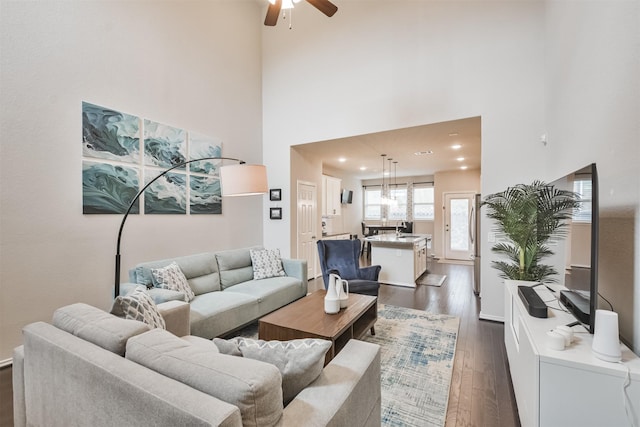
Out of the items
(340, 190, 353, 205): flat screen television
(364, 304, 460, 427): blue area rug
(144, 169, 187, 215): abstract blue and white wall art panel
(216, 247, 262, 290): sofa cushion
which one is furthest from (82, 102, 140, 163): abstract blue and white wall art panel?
(340, 190, 353, 205): flat screen television

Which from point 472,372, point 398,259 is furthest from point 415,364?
point 398,259

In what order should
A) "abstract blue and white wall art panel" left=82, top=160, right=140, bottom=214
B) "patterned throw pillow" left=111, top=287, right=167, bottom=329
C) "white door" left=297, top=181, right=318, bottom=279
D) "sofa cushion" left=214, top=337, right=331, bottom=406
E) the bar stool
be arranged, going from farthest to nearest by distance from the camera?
the bar stool < "white door" left=297, top=181, right=318, bottom=279 < "abstract blue and white wall art panel" left=82, top=160, right=140, bottom=214 < "patterned throw pillow" left=111, top=287, right=167, bottom=329 < "sofa cushion" left=214, top=337, right=331, bottom=406

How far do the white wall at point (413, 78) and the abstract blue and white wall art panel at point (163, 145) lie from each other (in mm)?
1829

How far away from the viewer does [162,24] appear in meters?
3.89

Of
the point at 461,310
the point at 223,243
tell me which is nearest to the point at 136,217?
the point at 223,243

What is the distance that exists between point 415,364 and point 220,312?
6.39 feet

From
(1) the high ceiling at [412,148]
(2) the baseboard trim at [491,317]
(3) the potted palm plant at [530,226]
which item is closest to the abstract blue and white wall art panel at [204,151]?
(1) the high ceiling at [412,148]

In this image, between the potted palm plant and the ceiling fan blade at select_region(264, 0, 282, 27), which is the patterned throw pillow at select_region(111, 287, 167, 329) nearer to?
the ceiling fan blade at select_region(264, 0, 282, 27)

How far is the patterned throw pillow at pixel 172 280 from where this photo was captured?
2928 millimetres

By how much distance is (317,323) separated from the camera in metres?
2.44

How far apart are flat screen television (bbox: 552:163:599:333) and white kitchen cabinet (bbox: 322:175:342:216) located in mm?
5633

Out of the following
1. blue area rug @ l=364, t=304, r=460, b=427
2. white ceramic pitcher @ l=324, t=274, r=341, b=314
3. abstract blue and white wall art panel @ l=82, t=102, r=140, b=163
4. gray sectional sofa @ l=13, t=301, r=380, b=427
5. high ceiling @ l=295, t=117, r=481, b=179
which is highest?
high ceiling @ l=295, t=117, r=481, b=179

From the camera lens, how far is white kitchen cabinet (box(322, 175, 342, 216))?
24.2 feet

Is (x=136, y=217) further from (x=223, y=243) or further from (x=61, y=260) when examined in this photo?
(x=223, y=243)
